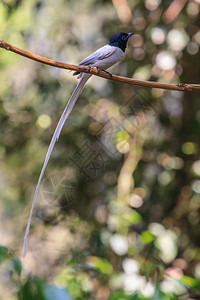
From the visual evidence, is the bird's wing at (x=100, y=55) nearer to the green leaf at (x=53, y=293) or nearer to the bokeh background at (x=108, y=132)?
the green leaf at (x=53, y=293)

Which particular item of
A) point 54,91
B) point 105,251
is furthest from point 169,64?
point 105,251

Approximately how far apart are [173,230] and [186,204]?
149 millimetres

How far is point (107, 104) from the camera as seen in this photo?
7.87 feet

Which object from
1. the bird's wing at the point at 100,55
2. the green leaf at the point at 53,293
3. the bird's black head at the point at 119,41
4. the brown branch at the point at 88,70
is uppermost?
the bird's black head at the point at 119,41

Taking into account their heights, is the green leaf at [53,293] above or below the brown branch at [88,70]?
below

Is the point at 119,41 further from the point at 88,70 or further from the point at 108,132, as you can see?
the point at 108,132

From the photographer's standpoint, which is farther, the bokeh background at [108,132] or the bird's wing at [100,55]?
the bokeh background at [108,132]

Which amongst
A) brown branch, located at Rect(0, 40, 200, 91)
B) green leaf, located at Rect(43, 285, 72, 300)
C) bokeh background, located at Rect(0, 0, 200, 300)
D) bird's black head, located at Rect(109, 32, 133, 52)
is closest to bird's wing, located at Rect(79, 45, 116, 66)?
bird's black head, located at Rect(109, 32, 133, 52)

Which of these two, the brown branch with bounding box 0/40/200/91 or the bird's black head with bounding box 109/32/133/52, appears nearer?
the brown branch with bounding box 0/40/200/91

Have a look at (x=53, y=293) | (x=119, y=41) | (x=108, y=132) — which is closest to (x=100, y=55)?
(x=119, y=41)

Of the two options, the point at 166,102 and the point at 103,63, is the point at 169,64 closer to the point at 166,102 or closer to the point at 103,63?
the point at 166,102

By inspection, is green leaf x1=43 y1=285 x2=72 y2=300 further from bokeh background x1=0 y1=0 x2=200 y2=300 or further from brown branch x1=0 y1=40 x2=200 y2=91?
bokeh background x1=0 y1=0 x2=200 y2=300

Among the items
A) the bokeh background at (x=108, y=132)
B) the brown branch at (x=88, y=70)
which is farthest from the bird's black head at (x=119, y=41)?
the bokeh background at (x=108, y=132)

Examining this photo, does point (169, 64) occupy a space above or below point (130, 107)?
above
